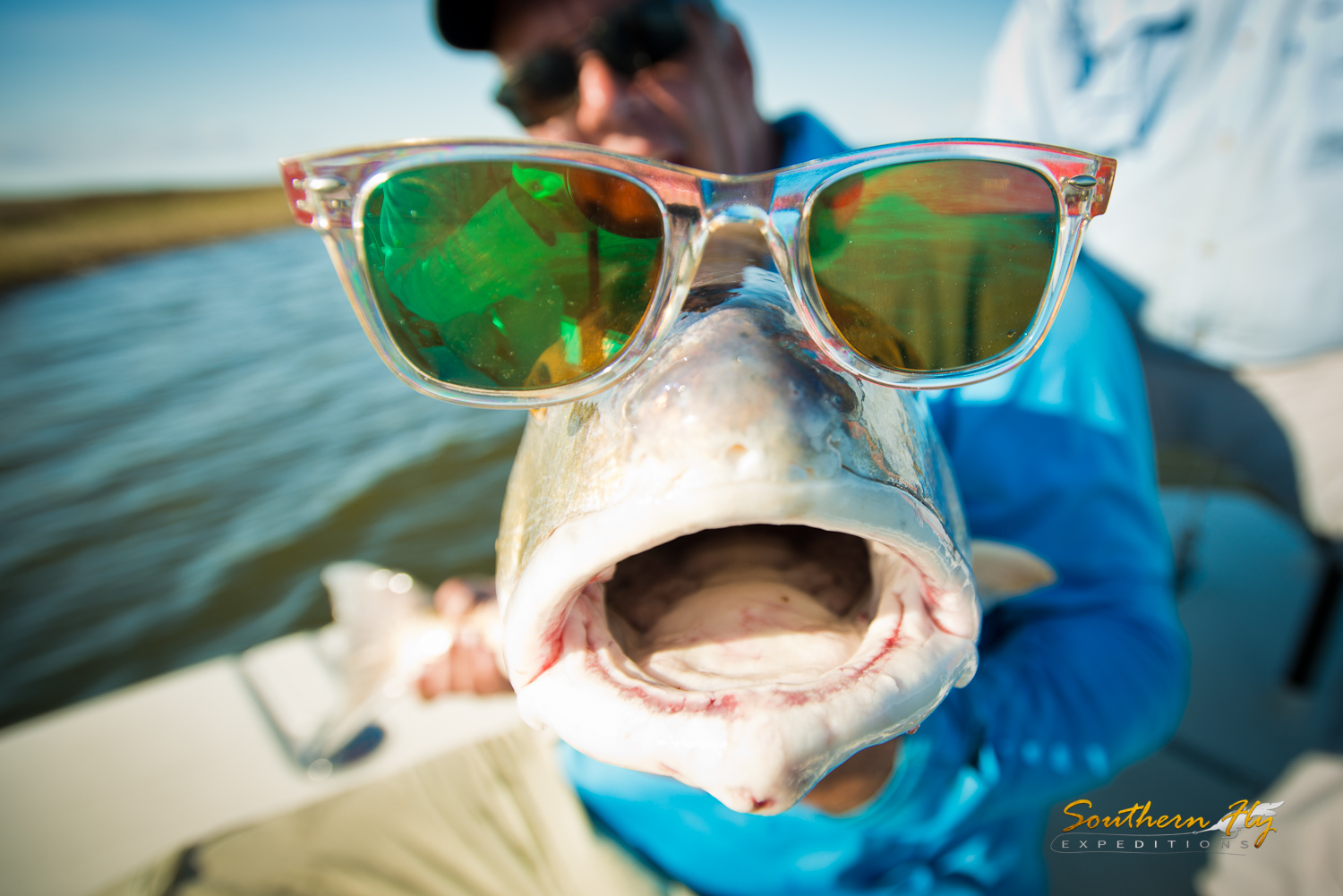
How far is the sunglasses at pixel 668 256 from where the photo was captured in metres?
0.83

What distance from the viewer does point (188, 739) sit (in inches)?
113

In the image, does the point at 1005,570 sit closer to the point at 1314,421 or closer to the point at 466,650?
the point at 466,650

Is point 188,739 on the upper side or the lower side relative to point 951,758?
lower

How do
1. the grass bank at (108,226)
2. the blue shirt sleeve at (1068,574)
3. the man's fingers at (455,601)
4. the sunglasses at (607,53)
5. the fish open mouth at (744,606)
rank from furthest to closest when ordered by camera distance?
1. the grass bank at (108,226)
2. the man's fingers at (455,601)
3. the sunglasses at (607,53)
4. the blue shirt sleeve at (1068,574)
5. the fish open mouth at (744,606)

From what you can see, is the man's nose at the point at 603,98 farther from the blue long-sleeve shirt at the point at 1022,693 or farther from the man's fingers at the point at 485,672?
the man's fingers at the point at 485,672

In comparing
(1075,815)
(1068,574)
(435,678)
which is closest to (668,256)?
(1068,574)

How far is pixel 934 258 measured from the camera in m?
0.88

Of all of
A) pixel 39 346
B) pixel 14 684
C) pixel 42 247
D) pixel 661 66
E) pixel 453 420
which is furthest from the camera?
pixel 42 247

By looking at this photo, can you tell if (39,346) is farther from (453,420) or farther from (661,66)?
(661,66)

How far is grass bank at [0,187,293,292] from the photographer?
19.0 meters

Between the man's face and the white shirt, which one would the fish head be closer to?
the man's face

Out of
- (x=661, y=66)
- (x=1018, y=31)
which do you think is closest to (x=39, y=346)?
(x=661, y=66)

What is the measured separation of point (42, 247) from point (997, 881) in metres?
28.3

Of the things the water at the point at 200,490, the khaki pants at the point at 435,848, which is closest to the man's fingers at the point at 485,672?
the khaki pants at the point at 435,848
